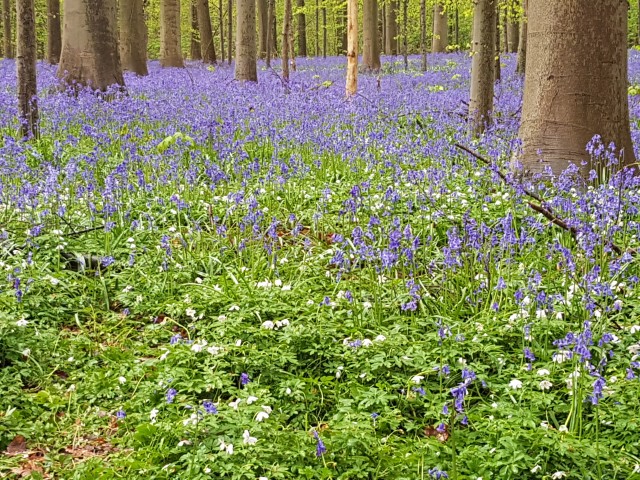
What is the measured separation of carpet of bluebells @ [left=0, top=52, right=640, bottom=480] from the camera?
9.58ft

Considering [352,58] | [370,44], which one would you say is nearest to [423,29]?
[370,44]

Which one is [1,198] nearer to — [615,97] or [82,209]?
[82,209]

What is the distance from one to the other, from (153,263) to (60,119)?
229 inches

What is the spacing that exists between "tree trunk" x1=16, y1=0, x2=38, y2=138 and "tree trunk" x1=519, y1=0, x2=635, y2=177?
5.71 metres

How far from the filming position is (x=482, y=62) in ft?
30.7

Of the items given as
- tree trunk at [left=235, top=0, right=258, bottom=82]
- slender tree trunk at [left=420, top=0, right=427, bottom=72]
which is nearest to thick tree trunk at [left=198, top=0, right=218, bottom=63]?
slender tree trunk at [left=420, top=0, right=427, bottom=72]

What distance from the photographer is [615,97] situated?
6531 mm

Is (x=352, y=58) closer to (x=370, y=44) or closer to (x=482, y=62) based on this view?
(x=482, y=62)

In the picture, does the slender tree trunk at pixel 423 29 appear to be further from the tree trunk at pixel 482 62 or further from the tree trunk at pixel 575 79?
the tree trunk at pixel 575 79

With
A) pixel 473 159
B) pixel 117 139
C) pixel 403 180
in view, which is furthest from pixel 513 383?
pixel 117 139

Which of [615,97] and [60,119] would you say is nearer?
[615,97]

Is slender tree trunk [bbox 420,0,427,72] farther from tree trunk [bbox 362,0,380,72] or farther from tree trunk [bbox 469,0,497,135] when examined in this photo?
tree trunk [bbox 469,0,497,135]

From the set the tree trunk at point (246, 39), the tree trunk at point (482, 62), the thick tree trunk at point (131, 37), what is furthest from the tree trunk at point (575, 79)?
the thick tree trunk at point (131, 37)

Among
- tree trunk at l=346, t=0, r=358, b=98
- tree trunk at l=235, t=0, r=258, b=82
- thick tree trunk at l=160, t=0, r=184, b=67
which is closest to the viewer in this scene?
tree trunk at l=346, t=0, r=358, b=98
